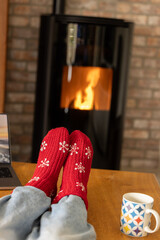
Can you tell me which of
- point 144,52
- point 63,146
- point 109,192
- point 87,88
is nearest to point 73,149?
point 63,146

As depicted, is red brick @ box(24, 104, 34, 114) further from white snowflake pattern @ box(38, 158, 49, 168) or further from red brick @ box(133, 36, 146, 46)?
white snowflake pattern @ box(38, 158, 49, 168)

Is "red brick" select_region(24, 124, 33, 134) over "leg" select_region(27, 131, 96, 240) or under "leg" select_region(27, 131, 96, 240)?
under

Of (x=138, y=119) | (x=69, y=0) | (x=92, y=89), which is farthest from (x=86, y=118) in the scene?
(x=69, y=0)

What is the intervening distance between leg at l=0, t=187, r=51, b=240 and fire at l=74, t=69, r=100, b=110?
4.55 feet

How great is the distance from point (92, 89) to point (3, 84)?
1.95 feet

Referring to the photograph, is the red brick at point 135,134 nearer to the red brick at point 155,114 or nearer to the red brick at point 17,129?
the red brick at point 155,114

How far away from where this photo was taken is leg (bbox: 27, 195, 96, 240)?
2.25ft

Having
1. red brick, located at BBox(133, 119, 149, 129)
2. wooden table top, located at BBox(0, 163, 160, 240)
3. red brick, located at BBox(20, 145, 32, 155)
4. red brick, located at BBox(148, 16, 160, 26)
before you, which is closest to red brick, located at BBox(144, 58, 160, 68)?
red brick, located at BBox(148, 16, 160, 26)

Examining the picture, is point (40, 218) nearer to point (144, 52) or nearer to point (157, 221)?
point (157, 221)

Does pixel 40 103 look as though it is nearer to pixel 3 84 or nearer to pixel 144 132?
pixel 3 84

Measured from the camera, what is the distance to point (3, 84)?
2.36m

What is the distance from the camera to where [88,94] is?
2.17 metres

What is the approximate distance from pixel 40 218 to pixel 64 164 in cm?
28

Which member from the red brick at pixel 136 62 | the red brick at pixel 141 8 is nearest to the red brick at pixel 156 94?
the red brick at pixel 136 62
